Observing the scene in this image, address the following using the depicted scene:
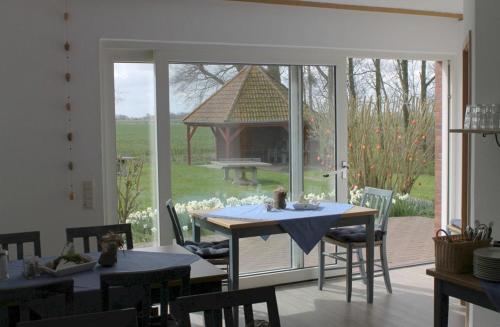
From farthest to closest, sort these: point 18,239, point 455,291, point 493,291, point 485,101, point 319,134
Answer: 1. point 319,134
2. point 18,239
3. point 485,101
4. point 455,291
5. point 493,291

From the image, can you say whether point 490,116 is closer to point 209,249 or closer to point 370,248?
point 370,248

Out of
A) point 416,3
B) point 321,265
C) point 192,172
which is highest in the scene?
point 416,3

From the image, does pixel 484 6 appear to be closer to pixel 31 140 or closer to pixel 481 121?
pixel 481 121

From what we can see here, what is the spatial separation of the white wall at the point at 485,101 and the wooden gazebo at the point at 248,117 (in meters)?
2.24

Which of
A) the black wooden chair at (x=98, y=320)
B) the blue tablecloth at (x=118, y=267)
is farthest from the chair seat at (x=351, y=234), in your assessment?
the black wooden chair at (x=98, y=320)

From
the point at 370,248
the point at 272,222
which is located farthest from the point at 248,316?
the point at 370,248

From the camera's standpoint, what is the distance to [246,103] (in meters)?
5.29

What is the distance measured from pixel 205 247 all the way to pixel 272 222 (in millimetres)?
594

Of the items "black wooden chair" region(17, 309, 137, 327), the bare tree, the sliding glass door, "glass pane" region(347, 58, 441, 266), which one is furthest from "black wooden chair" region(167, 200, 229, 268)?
the bare tree

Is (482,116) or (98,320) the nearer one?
(98,320)

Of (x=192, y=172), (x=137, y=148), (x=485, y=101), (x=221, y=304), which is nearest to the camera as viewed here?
(x=221, y=304)

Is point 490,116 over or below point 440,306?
over

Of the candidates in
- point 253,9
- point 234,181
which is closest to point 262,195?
point 234,181

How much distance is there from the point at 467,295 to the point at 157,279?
1.36 meters
